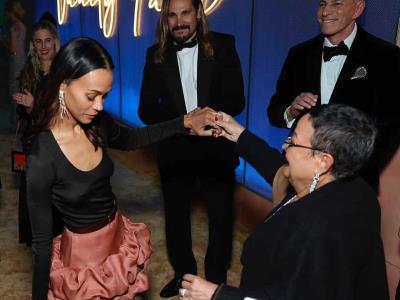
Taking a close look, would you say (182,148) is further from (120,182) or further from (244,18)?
(120,182)

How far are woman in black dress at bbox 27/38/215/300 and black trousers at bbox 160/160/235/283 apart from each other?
0.86 meters

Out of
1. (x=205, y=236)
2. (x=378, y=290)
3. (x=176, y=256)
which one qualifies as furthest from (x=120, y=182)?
(x=378, y=290)

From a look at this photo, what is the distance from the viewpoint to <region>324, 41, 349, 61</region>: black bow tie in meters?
2.47

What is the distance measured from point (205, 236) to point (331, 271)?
2883mm

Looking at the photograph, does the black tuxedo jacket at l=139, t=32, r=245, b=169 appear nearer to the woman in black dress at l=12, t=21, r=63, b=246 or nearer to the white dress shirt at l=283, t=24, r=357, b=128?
the white dress shirt at l=283, t=24, r=357, b=128

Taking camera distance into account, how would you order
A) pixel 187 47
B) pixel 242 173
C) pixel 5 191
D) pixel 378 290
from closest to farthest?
pixel 378 290, pixel 187 47, pixel 242 173, pixel 5 191

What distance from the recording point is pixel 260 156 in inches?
90.8

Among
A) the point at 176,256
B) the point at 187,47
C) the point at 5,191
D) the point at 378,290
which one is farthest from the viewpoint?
the point at 5,191

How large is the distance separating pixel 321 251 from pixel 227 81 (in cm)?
175

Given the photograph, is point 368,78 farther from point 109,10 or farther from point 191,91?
point 109,10

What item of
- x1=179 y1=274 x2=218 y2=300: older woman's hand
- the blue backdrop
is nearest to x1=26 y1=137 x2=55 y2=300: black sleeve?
x1=179 y1=274 x2=218 y2=300: older woman's hand

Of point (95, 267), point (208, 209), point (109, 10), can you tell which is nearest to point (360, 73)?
point (208, 209)

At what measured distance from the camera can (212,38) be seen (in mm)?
2984

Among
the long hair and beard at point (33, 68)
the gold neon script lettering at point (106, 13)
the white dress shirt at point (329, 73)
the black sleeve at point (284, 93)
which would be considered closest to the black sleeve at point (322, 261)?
the white dress shirt at point (329, 73)
